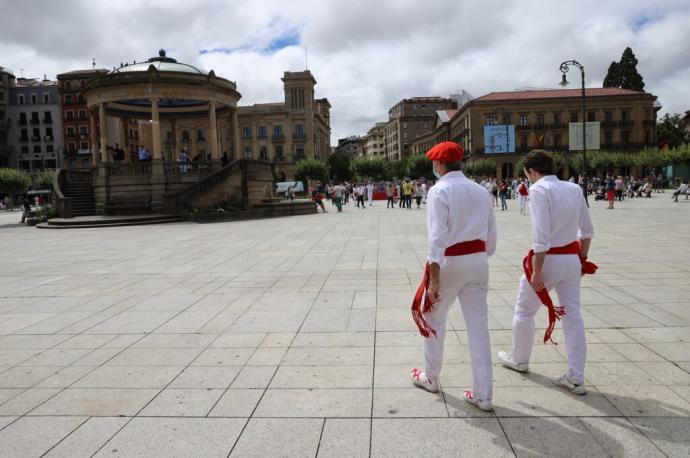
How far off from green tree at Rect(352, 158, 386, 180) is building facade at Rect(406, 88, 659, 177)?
29.0 metres

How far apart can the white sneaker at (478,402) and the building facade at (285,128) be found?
8747 cm

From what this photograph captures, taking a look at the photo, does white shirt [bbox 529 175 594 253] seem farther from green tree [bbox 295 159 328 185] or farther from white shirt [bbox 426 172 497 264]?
green tree [bbox 295 159 328 185]

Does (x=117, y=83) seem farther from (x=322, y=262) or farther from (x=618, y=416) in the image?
(x=618, y=416)

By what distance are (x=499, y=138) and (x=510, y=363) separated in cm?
8011

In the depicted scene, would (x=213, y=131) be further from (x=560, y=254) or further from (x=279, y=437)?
(x=279, y=437)

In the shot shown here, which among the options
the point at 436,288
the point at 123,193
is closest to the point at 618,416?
the point at 436,288

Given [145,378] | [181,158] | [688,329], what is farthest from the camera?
[181,158]

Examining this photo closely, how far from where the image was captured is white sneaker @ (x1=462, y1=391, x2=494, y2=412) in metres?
3.40

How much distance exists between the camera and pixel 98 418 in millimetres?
3504

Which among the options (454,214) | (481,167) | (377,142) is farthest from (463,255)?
(377,142)

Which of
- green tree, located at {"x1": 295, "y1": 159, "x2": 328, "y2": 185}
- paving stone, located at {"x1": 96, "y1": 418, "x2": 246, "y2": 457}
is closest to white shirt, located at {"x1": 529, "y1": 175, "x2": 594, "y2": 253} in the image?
paving stone, located at {"x1": 96, "y1": 418, "x2": 246, "y2": 457}

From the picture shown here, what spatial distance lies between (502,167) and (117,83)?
68.1 m

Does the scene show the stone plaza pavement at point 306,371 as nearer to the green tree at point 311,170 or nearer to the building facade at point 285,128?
the green tree at point 311,170

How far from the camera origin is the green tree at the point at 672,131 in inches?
3760
